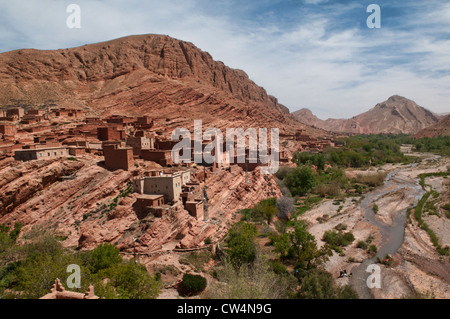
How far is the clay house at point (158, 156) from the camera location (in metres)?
23.3

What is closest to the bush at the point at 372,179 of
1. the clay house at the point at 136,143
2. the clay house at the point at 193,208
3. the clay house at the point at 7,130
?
the clay house at the point at 193,208

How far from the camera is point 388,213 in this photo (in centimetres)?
2756

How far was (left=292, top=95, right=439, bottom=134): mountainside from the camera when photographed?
522 ft

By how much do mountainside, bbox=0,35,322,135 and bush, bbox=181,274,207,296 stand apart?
30.4 m

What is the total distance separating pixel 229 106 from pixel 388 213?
35.1 metres

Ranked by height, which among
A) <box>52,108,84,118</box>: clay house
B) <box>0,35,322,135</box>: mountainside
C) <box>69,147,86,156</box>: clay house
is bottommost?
<box>69,147,86,156</box>: clay house

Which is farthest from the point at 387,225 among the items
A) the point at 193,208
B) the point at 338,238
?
the point at 193,208

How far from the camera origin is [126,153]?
20.1 m

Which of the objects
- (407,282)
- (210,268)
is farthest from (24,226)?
(407,282)

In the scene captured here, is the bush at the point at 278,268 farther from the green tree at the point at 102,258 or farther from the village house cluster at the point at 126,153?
the green tree at the point at 102,258

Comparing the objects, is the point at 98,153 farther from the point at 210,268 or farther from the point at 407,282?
the point at 407,282

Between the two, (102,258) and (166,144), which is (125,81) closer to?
(166,144)
